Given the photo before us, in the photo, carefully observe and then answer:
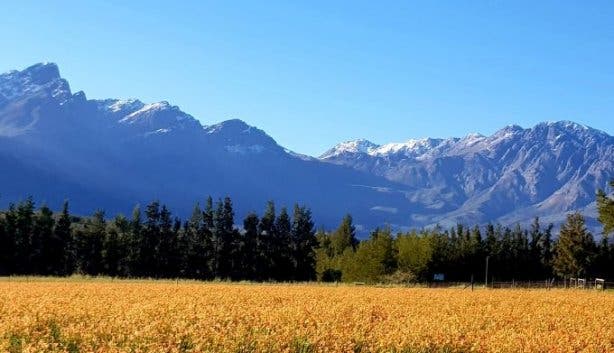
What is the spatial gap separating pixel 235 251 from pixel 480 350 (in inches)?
4406

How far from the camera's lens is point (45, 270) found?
377 ft

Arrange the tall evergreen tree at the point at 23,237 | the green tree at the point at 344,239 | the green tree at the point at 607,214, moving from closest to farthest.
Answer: the green tree at the point at 607,214 < the tall evergreen tree at the point at 23,237 < the green tree at the point at 344,239

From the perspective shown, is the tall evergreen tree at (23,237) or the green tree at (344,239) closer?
the tall evergreen tree at (23,237)

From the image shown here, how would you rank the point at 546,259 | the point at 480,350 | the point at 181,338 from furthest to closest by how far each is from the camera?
the point at 546,259 → the point at 480,350 → the point at 181,338

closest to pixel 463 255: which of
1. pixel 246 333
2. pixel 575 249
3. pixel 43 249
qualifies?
pixel 575 249

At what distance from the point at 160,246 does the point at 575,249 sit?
7027 cm

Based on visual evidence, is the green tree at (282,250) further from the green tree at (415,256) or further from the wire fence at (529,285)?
the wire fence at (529,285)

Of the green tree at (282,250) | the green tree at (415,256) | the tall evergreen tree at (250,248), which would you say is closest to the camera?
the green tree at (415,256)

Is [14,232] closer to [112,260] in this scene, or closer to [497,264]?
[112,260]

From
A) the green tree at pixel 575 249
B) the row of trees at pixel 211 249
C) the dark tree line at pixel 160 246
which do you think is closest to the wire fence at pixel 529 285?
the green tree at pixel 575 249

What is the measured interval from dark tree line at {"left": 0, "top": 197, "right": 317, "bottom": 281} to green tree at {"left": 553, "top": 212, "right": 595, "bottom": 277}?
44.3m

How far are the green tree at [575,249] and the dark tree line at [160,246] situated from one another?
145ft

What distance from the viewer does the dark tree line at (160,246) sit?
115 meters

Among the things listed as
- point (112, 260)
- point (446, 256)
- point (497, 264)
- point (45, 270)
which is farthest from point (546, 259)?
point (45, 270)
